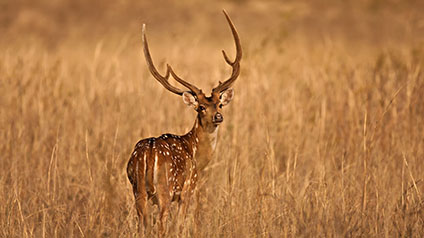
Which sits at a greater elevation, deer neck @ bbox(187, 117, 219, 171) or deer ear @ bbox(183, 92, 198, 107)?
deer ear @ bbox(183, 92, 198, 107)

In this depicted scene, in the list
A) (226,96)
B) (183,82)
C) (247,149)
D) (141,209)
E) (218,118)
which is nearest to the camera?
(141,209)

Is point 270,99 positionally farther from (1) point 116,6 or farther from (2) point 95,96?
(1) point 116,6

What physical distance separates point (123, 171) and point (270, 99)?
9.09 feet

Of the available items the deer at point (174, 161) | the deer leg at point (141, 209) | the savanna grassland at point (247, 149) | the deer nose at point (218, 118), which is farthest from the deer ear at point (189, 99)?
the deer leg at point (141, 209)

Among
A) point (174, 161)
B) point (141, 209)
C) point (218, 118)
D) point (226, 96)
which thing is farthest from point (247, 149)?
point (141, 209)

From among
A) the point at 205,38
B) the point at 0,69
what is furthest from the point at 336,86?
the point at 205,38

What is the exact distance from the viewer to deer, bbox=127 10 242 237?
15.6ft

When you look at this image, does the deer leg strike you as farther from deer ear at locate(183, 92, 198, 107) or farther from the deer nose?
deer ear at locate(183, 92, 198, 107)

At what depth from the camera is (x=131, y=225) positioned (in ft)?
15.1

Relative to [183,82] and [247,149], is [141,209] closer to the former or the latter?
[183,82]

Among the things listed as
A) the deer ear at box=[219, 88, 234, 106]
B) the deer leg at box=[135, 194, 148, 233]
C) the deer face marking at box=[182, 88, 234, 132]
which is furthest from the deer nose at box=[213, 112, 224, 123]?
the deer leg at box=[135, 194, 148, 233]

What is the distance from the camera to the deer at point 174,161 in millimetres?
4762

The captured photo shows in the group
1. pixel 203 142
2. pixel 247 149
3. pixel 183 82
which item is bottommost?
pixel 247 149

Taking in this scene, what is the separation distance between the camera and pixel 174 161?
16.5 feet
